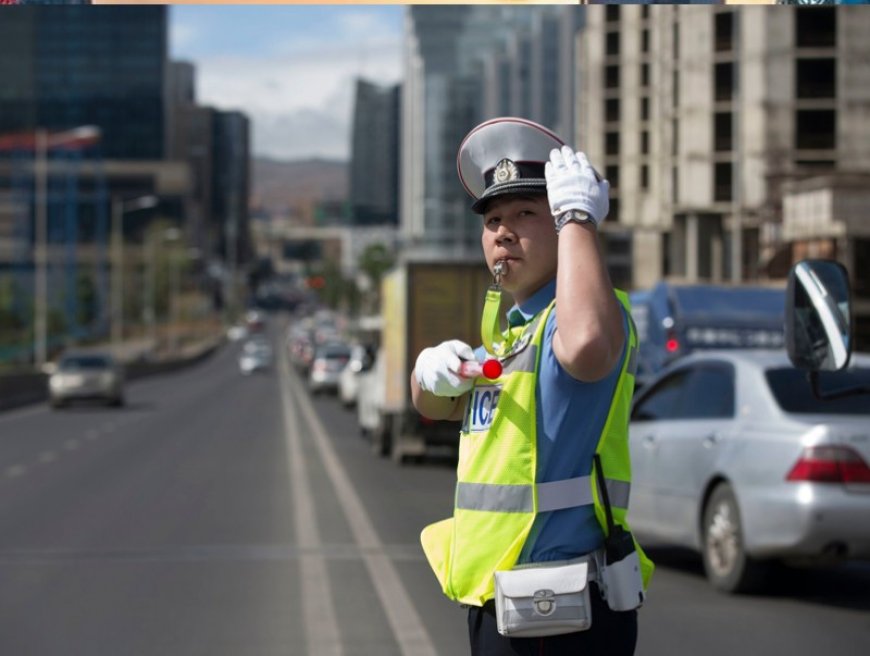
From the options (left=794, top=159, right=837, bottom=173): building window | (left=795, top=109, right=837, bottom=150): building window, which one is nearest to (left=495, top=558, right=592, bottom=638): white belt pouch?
(left=794, top=159, right=837, bottom=173): building window

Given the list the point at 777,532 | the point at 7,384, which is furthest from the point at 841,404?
the point at 7,384

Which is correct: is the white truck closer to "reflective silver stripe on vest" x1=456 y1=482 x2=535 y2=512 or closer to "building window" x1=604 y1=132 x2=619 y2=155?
"reflective silver stripe on vest" x1=456 y1=482 x2=535 y2=512

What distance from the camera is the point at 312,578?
450 inches

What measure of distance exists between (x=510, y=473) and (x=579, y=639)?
1.27ft

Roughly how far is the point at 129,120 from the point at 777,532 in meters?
154

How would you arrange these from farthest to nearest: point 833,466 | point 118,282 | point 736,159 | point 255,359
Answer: point 255,359 < point 118,282 < point 736,159 < point 833,466

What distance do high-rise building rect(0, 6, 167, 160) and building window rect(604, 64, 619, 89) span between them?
69335 mm

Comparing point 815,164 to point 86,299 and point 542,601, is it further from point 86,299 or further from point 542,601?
point 542,601

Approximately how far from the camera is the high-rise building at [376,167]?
17200cm

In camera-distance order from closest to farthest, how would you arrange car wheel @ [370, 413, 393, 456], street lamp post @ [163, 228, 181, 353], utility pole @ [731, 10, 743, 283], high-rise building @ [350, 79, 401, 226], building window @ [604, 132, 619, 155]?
car wheel @ [370, 413, 393, 456] → utility pole @ [731, 10, 743, 283] → building window @ [604, 132, 619, 155] → street lamp post @ [163, 228, 181, 353] → high-rise building @ [350, 79, 401, 226]

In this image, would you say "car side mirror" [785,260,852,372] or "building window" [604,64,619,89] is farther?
"building window" [604,64,619,89]

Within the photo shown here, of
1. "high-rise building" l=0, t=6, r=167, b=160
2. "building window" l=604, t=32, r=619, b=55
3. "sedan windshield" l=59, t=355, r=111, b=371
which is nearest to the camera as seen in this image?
"sedan windshield" l=59, t=355, r=111, b=371

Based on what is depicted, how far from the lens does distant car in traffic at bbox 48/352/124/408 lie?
43656mm

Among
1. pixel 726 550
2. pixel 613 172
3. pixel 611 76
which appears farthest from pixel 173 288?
pixel 726 550
